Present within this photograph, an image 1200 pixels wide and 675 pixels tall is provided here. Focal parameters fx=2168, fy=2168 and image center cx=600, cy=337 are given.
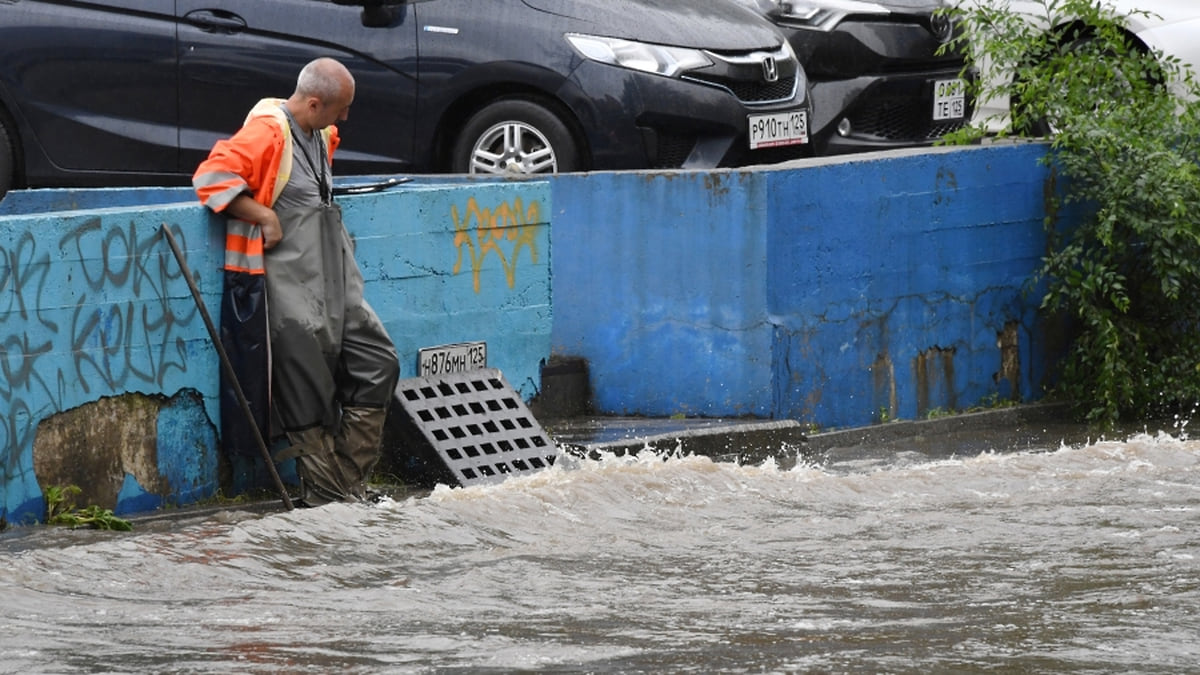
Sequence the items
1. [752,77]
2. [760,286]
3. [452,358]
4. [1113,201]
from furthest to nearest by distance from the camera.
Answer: [752,77], [1113,201], [760,286], [452,358]

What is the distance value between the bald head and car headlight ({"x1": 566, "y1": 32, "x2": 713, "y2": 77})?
2993 mm

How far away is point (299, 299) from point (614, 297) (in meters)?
2.68

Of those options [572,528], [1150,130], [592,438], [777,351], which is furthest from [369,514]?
[1150,130]

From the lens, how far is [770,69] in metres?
12.1

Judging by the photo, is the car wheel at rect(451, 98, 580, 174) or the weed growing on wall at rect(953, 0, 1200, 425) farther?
the weed growing on wall at rect(953, 0, 1200, 425)

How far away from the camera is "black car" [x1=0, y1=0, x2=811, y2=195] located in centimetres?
1119

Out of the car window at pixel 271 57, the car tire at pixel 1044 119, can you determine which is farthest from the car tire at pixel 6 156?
the car tire at pixel 1044 119

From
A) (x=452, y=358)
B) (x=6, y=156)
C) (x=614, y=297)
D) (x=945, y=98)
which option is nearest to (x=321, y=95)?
(x=452, y=358)

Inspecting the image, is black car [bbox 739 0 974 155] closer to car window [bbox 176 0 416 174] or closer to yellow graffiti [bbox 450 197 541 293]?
car window [bbox 176 0 416 174]

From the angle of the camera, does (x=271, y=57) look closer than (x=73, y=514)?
No

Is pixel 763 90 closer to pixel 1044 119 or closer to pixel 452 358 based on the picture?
pixel 1044 119

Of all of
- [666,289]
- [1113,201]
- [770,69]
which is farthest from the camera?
[770,69]

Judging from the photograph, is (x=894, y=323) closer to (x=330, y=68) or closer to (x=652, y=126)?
(x=652, y=126)

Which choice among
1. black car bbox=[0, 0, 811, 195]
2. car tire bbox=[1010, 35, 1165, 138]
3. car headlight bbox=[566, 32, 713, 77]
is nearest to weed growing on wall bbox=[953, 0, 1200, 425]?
car tire bbox=[1010, 35, 1165, 138]
